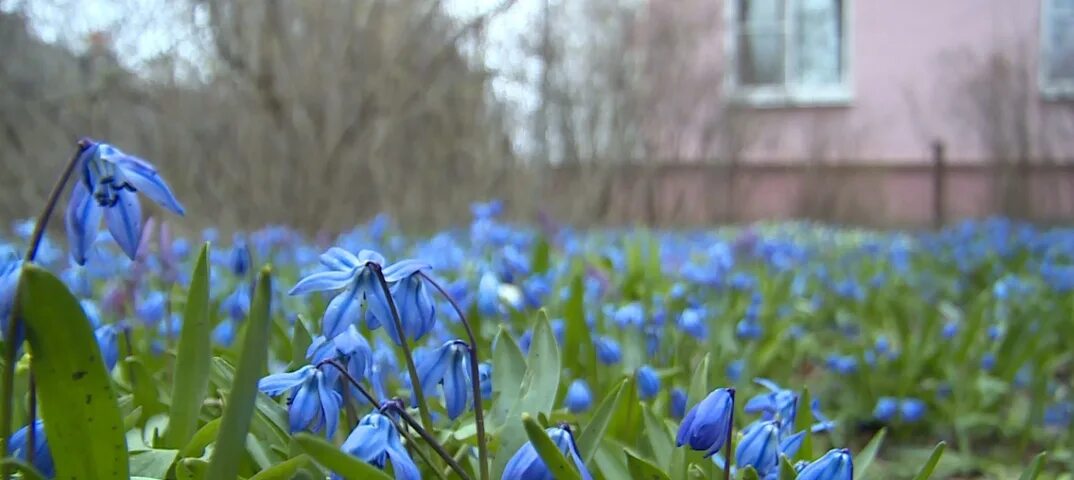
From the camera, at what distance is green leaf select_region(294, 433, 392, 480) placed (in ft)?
2.76

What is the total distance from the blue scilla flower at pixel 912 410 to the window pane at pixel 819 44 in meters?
11.8

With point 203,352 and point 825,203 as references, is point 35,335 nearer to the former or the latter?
point 203,352

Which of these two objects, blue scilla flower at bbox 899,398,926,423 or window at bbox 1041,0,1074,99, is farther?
window at bbox 1041,0,1074,99

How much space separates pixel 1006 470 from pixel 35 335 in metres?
2.49

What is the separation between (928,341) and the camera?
3.32m

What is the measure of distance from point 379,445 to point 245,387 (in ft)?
0.55

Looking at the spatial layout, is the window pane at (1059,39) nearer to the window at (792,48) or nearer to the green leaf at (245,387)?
the window at (792,48)

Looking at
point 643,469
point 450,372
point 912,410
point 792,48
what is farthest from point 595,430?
point 792,48

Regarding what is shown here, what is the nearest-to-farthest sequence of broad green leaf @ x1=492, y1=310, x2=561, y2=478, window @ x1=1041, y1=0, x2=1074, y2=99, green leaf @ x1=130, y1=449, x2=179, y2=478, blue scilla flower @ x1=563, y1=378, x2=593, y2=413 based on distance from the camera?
green leaf @ x1=130, y1=449, x2=179, y2=478 < broad green leaf @ x1=492, y1=310, x2=561, y2=478 < blue scilla flower @ x1=563, y1=378, x2=593, y2=413 < window @ x1=1041, y1=0, x2=1074, y2=99

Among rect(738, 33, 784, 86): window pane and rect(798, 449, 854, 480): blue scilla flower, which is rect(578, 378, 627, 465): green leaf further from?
rect(738, 33, 784, 86): window pane

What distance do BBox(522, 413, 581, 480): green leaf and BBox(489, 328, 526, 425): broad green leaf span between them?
439 millimetres

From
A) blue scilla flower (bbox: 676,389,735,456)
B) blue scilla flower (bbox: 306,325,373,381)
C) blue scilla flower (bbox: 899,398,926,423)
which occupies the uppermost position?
blue scilla flower (bbox: 306,325,373,381)

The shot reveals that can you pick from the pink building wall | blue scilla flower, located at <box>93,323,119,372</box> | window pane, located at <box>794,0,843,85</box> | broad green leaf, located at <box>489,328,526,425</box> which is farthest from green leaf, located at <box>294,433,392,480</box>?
window pane, located at <box>794,0,843,85</box>

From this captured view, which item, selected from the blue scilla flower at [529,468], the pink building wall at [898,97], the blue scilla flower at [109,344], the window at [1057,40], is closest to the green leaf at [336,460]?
→ the blue scilla flower at [529,468]
